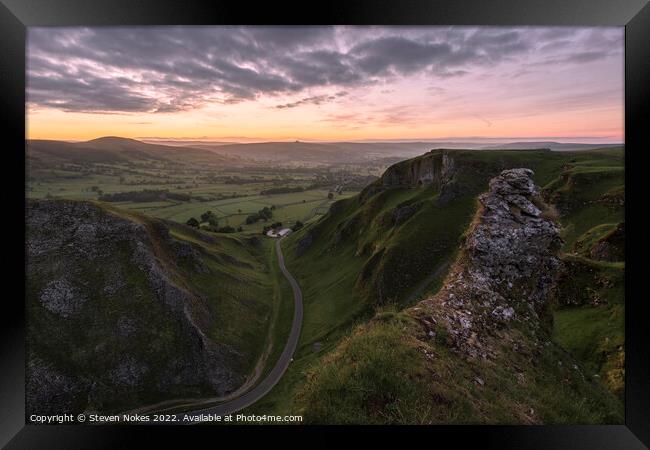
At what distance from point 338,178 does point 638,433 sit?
163557mm

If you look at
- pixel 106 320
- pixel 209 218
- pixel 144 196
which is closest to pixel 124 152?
pixel 144 196

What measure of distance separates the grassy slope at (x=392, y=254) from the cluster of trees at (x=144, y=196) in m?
39.4

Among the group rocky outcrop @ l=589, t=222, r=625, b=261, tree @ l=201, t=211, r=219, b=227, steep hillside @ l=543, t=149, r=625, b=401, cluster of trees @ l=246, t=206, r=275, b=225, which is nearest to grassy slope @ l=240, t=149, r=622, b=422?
steep hillside @ l=543, t=149, r=625, b=401

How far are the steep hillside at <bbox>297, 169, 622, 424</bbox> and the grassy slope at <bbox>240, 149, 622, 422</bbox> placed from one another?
1103cm

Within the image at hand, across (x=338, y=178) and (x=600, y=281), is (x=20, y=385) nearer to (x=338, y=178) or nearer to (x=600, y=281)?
(x=600, y=281)

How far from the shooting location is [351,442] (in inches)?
271

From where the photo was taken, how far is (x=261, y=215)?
10012cm

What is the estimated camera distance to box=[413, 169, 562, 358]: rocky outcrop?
784 centimetres

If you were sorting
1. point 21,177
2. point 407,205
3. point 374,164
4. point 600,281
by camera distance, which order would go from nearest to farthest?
point 21,177 → point 600,281 → point 407,205 → point 374,164

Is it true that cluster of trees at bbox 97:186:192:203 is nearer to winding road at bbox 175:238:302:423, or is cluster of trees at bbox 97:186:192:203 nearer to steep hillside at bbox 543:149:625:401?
winding road at bbox 175:238:302:423

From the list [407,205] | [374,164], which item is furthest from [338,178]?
[407,205]

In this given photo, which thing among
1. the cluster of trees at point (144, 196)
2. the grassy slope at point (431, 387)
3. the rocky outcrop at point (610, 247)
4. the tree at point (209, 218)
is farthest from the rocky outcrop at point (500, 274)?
the tree at point (209, 218)

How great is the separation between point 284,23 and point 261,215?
309 ft

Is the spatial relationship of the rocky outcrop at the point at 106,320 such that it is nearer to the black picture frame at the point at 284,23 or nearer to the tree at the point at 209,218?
the black picture frame at the point at 284,23
